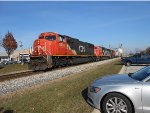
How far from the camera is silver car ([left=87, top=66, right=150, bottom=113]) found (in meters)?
6.38

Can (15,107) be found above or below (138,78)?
below

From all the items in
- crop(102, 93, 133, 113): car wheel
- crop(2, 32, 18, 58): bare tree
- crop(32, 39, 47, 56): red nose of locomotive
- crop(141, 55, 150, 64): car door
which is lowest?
crop(102, 93, 133, 113): car wheel

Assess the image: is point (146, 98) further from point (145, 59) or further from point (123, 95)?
point (145, 59)

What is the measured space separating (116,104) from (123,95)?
0.31m

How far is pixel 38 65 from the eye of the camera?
23.8 meters

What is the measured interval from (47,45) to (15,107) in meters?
18.0

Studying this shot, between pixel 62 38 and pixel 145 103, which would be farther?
pixel 62 38

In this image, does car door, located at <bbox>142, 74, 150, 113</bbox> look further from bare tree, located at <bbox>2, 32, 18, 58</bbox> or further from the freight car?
bare tree, located at <bbox>2, 32, 18, 58</bbox>

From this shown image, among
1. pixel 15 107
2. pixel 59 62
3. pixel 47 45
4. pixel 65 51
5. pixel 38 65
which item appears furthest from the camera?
pixel 65 51

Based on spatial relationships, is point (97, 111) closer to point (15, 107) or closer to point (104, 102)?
point (104, 102)

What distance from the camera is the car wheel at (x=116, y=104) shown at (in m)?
6.52

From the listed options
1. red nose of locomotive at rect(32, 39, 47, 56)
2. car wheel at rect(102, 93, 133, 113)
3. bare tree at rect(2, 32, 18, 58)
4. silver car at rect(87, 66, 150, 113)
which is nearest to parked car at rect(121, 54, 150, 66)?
red nose of locomotive at rect(32, 39, 47, 56)

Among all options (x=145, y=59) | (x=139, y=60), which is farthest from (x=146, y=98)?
(x=139, y=60)

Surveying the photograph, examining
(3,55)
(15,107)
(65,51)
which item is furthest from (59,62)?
(3,55)
